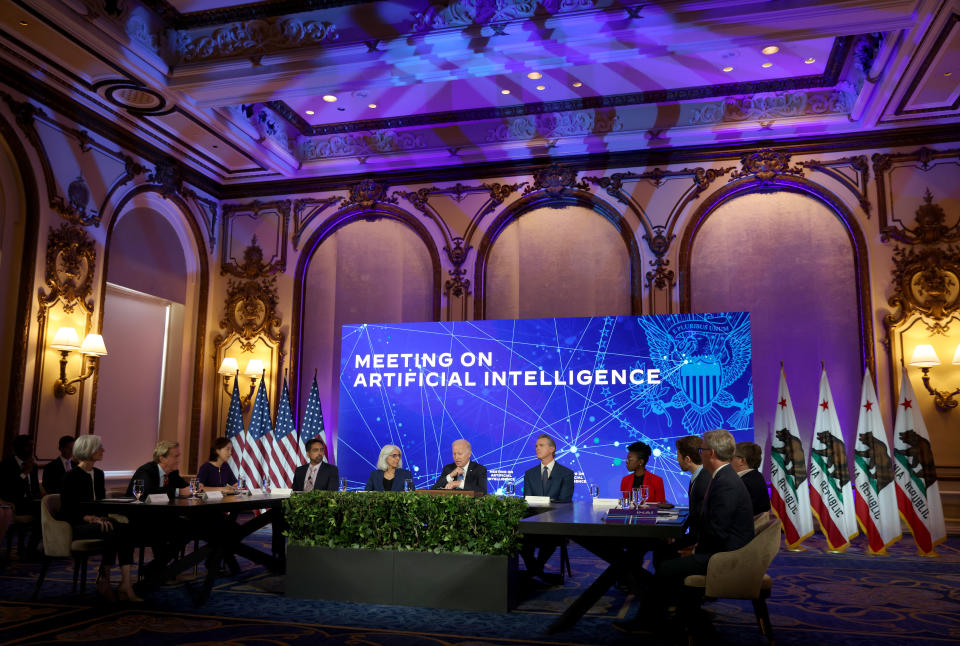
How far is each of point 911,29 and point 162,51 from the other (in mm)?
7074

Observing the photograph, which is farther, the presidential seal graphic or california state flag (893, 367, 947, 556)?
the presidential seal graphic

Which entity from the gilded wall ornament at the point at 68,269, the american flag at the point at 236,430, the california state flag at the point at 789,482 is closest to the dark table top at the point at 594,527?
the california state flag at the point at 789,482

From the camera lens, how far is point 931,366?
27.3ft

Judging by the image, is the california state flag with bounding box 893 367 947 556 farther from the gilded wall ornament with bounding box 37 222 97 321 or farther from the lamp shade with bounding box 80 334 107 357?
the gilded wall ornament with bounding box 37 222 97 321

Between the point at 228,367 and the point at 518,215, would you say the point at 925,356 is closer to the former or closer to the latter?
the point at 518,215

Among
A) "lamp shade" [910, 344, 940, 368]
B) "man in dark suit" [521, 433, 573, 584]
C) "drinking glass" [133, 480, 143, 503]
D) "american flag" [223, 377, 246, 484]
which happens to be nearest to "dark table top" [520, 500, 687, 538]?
"man in dark suit" [521, 433, 573, 584]

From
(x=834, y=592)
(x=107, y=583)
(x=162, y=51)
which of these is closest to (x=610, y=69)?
(x=162, y=51)

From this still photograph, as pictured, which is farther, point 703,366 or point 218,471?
point 703,366

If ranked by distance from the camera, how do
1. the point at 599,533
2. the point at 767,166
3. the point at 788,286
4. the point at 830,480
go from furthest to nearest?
the point at 767,166
the point at 788,286
the point at 830,480
the point at 599,533

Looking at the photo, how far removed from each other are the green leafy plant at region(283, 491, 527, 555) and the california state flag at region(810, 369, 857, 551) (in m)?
4.16

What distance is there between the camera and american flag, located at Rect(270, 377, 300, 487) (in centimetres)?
941

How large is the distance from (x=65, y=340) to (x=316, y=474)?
10.4ft

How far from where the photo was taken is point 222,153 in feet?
32.3

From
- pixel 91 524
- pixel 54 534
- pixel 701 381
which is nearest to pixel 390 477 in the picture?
pixel 91 524
